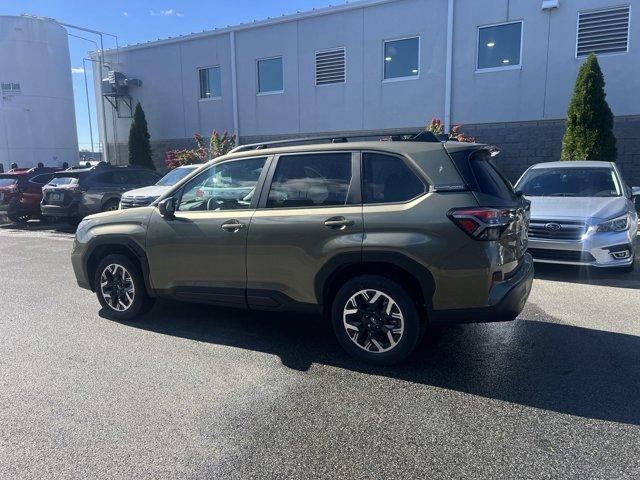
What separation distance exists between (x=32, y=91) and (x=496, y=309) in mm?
25906

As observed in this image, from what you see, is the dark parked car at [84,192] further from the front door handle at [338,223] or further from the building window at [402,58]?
the front door handle at [338,223]

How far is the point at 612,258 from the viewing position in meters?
6.29

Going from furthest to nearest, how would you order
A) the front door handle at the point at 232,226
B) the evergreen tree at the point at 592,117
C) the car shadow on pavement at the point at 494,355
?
the evergreen tree at the point at 592,117 < the front door handle at the point at 232,226 < the car shadow on pavement at the point at 494,355

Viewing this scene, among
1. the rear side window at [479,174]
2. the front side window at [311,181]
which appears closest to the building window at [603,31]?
the rear side window at [479,174]

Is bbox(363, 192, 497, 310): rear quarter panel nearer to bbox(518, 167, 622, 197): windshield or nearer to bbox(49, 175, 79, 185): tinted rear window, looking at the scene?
bbox(518, 167, 622, 197): windshield

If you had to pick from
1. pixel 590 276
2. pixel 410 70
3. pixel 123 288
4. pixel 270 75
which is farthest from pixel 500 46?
pixel 123 288

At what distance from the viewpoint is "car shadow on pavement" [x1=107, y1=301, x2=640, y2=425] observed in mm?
3402

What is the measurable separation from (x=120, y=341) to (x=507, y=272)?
11.6 feet

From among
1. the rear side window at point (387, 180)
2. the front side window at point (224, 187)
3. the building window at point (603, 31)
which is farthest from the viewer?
the building window at point (603, 31)

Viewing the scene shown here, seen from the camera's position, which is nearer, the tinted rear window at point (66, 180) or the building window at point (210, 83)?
the tinted rear window at point (66, 180)

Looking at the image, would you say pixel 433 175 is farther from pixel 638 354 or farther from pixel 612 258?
pixel 612 258

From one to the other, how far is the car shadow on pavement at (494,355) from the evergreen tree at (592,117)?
8461mm

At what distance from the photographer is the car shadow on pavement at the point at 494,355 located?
3.40m

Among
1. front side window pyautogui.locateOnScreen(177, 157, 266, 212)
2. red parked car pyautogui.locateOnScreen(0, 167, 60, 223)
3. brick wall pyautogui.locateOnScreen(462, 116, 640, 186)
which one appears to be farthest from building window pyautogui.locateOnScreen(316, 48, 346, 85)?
front side window pyautogui.locateOnScreen(177, 157, 266, 212)
